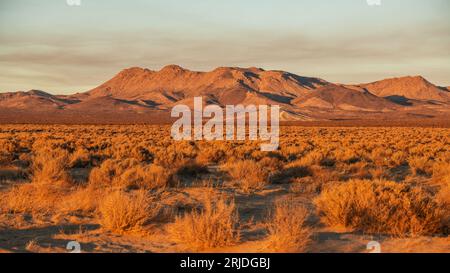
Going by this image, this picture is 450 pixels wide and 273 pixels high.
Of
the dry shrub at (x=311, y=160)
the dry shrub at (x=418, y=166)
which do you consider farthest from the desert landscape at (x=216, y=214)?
the dry shrub at (x=311, y=160)

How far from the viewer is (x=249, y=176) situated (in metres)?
12.7

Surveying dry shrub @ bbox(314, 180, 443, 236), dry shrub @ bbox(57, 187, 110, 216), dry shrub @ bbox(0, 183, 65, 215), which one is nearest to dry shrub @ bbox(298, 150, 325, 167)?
dry shrub @ bbox(314, 180, 443, 236)

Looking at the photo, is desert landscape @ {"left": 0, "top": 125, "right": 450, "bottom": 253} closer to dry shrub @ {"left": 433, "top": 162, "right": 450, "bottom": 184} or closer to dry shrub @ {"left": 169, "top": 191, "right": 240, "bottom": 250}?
dry shrub @ {"left": 169, "top": 191, "right": 240, "bottom": 250}

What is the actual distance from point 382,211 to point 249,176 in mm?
5442

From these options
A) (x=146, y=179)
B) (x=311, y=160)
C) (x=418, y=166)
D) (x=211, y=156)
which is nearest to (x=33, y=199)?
(x=146, y=179)

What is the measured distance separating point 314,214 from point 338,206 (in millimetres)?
984

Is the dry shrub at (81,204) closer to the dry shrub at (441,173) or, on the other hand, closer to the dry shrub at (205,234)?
the dry shrub at (205,234)

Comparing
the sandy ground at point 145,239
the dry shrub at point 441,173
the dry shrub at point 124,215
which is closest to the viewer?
the sandy ground at point 145,239

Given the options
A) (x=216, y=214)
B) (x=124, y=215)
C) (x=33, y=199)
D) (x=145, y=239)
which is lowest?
(x=145, y=239)

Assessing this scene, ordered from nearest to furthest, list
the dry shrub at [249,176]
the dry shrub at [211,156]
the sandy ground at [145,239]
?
the sandy ground at [145,239] < the dry shrub at [249,176] < the dry shrub at [211,156]

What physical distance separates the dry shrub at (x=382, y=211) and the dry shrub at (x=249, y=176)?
11.4ft

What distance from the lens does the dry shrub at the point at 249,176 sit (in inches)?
468

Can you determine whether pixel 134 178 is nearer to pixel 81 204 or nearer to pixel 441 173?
pixel 81 204
